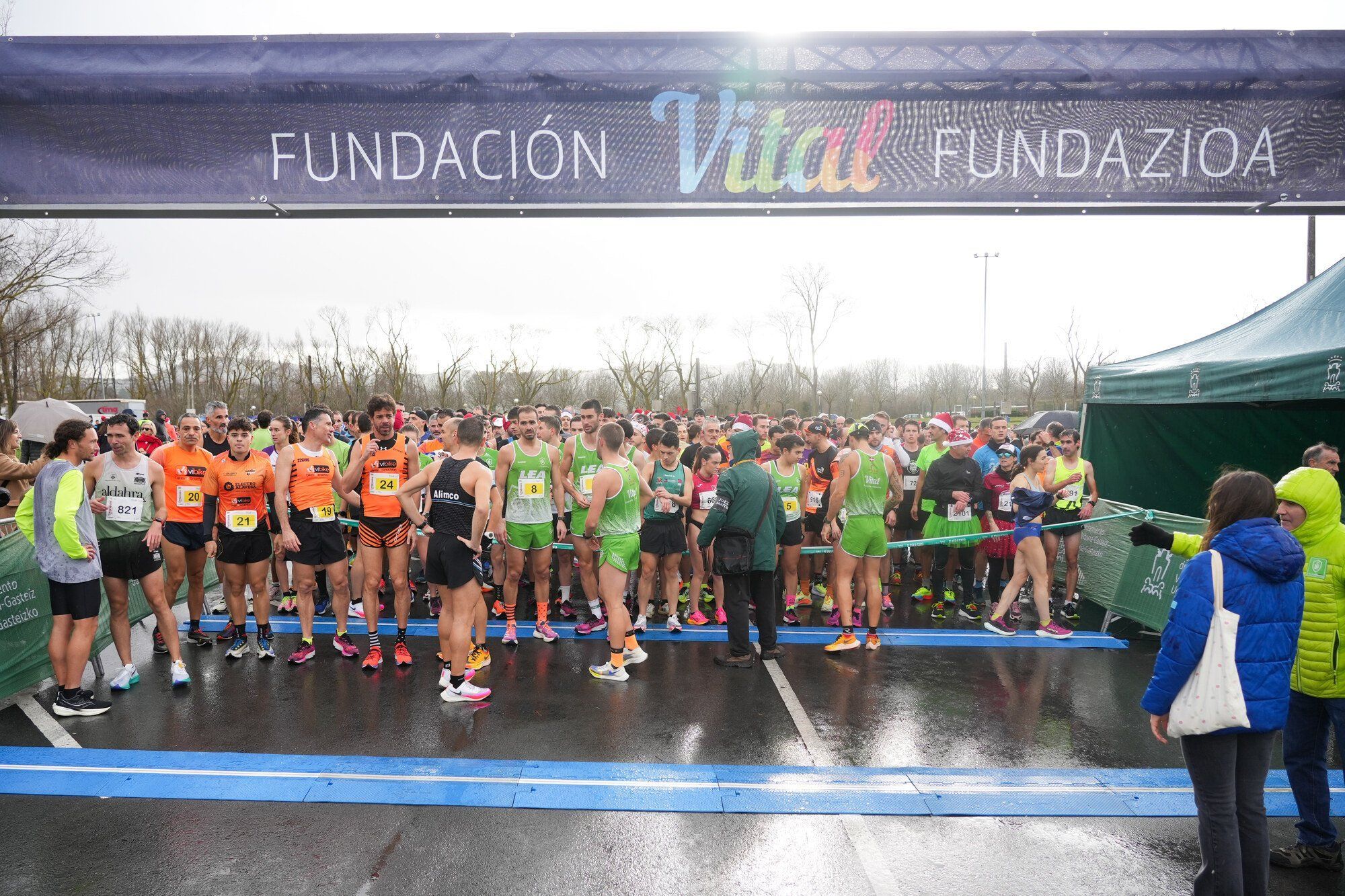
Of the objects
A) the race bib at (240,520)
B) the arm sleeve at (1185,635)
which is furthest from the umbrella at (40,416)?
the arm sleeve at (1185,635)

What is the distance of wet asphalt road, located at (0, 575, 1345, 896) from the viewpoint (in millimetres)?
3639

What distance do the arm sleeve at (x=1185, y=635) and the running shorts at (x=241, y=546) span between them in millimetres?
6435

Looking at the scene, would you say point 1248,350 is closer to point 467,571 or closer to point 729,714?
point 729,714

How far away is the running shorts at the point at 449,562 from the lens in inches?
226

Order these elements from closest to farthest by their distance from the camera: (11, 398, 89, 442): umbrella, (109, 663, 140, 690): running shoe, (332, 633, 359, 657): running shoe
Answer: (109, 663, 140, 690): running shoe → (332, 633, 359, 657): running shoe → (11, 398, 89, 442): umbrella

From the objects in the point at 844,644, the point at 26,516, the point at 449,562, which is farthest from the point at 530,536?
the point at 26,516

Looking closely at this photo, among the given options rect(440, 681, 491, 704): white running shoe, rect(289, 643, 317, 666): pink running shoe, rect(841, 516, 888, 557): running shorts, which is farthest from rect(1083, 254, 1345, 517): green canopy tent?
rect(289, 643, 317, 666): pink running shoe

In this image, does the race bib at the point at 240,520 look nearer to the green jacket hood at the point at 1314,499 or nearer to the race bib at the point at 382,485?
the race bib at the point at 382,485

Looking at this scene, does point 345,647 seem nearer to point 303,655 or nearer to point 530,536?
point 303,655

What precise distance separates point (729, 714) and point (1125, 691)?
131 inches

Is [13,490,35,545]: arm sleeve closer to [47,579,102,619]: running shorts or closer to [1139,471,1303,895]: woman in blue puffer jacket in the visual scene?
[47,579,102,619]: running shorts

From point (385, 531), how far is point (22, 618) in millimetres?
2637

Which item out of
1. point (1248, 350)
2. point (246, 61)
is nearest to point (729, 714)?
point (246, 61)

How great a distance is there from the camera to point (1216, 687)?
297 centimetres
